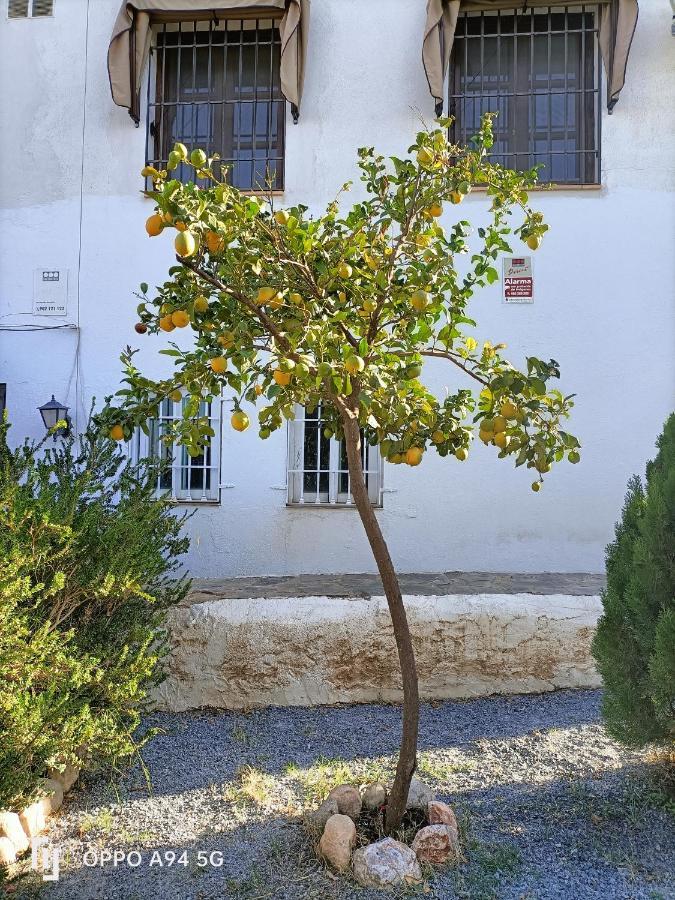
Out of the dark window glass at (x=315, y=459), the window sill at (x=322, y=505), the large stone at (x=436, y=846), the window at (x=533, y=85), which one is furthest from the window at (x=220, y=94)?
the large stone at (x=436, y=846)

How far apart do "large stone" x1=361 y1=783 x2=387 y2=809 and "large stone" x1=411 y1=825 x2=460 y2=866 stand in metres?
0.29

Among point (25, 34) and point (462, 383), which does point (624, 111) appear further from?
point (25, 34)

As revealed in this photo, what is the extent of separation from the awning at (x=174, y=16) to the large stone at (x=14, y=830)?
5533 millimetres

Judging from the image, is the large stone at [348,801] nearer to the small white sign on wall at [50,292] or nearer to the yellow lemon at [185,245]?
the yellow lemon at [185,245]

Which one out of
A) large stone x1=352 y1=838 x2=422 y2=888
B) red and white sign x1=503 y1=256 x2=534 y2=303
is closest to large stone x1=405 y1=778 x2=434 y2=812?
large stone x1=352 y1=838 x2=422 y2=888

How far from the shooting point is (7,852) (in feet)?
9.87

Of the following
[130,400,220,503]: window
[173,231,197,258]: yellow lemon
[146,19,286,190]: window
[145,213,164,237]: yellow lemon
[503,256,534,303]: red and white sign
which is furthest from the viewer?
[146,19,286,190]: window

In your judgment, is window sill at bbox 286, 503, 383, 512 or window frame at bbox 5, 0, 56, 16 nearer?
window sill at bbox 286, 503, 383, 512

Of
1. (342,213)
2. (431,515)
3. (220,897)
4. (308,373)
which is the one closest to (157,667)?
(220,897)

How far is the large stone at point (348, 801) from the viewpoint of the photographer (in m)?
3.24

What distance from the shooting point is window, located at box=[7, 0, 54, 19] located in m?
6.92

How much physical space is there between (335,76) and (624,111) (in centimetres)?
243

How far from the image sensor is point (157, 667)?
13.9ft

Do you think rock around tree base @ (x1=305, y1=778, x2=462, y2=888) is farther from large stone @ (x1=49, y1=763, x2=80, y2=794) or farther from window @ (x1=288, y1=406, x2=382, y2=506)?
window @ (x1=288, y1=406, x2=382, y2=506)
